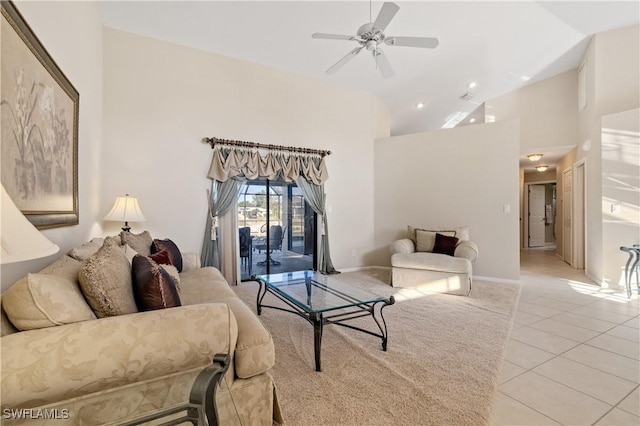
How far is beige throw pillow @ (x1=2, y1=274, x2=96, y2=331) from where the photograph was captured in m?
1.12

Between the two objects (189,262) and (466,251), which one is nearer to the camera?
(189,262)

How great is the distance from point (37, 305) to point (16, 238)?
0.55 m

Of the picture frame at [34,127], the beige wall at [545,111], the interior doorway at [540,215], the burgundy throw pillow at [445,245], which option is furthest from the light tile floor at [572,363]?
the interior doorway at [540,215]

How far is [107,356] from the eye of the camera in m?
1.13

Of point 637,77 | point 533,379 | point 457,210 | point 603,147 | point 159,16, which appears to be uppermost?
point 159,16

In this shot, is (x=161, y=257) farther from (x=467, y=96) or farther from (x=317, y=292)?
(x=467, y=96)

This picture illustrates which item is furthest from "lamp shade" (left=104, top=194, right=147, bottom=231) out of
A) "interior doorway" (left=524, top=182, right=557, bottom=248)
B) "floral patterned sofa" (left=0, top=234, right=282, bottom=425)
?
"interior doorway" (left=524, top=182, right=557, bottom=248)

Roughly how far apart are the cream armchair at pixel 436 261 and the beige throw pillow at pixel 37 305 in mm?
3930

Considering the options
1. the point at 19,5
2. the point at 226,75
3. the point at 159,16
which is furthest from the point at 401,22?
the point at 19,5

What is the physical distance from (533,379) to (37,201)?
3545mm

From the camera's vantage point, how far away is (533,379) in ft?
6.81

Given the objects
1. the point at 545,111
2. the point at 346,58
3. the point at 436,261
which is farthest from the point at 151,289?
the point at 545,111

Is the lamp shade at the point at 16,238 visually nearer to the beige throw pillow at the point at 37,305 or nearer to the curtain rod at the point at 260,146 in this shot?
the beige throw pillow at the point at 37,305

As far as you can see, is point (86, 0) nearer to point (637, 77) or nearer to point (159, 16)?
point (159, 16)
